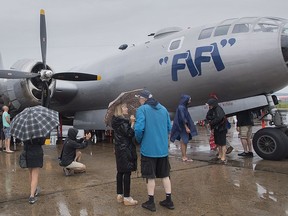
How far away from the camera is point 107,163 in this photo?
25.7ft

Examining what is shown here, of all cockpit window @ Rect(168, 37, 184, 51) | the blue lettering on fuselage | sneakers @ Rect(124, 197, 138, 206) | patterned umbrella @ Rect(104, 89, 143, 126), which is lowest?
sneakers @ Rect(124, 197, 138, 206)

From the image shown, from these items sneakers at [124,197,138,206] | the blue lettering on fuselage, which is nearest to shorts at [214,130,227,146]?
the blue lettering on fuselage

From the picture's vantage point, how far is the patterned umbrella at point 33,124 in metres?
4.43

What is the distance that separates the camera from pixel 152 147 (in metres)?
4.25

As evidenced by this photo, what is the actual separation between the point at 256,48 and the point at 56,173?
533 centimetres

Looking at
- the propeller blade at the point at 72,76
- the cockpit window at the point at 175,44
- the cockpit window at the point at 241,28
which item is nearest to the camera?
the cockpit window at the point at 241,28

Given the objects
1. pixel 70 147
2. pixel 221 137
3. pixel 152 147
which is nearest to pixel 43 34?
pixel 70 147

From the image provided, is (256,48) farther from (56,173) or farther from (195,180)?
(56,173)

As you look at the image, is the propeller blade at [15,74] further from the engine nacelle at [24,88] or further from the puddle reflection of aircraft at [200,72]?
the engine nacelle at [24,88]

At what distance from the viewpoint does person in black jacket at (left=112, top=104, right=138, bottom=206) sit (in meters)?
4.41

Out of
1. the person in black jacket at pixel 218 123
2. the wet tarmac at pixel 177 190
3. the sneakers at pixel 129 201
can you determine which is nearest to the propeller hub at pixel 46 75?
the wet tarmac at pixel 177 190

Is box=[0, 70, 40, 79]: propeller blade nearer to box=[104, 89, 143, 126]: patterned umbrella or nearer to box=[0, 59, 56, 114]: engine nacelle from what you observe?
box=[0, 59, 56, 114]: engine nacelle

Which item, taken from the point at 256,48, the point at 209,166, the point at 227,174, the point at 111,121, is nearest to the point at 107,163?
the point at 209,166

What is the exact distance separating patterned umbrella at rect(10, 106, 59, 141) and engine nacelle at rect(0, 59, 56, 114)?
19.8ft
